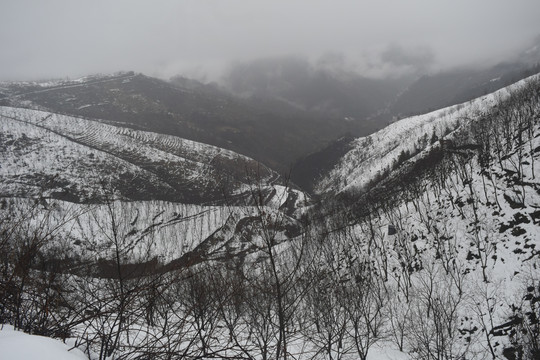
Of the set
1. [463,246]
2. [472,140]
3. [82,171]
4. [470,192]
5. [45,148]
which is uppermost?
[45,148]

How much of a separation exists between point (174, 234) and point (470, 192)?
296 feet

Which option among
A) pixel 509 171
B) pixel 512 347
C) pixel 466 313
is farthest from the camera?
pixel 509 171

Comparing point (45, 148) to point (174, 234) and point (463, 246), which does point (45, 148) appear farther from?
point (463, 246)

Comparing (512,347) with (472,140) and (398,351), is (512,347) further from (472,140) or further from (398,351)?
(472,140)

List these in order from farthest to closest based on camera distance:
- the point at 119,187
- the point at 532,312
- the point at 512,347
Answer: the point at 119,187 → the point at 532,312 → the point at 512,347

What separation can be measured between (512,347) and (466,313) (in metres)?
6.75

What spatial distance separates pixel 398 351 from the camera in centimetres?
2889

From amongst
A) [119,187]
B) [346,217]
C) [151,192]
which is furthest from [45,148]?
[346,217]

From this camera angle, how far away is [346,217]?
241 ft

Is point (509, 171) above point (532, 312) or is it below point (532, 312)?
above

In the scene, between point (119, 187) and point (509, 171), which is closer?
point (509, 171)

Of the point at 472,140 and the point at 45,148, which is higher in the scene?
the point at 45,148

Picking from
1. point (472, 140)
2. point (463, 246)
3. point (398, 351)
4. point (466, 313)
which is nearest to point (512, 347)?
point (466, 313)

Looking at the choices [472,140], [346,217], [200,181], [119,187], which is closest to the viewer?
[346,217]
